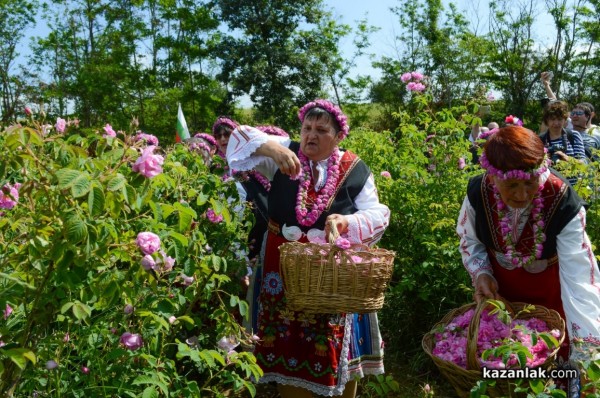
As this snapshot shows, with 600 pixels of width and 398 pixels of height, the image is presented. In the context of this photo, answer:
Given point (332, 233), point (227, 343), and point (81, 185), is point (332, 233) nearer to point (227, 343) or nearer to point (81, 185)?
point (227, 343)

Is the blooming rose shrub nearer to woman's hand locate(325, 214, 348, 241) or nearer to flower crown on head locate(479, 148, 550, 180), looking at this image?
woman's hand locate(325, 214, 348, 241)

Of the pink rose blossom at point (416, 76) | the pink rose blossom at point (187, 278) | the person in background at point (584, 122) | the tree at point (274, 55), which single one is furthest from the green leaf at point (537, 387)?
the tree at point (274, 55)

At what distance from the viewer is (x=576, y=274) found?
229 centimetres

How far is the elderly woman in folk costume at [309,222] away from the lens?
276 cm

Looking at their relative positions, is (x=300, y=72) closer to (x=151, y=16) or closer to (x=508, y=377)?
(x=151, y=16)

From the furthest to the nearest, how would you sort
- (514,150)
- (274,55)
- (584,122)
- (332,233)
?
(274,55) → (584,122) → (332,233) → (514,150)

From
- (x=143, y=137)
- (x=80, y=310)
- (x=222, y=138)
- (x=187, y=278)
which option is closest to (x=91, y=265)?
(x=80, y=310)

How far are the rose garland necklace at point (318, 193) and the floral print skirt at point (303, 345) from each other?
7.0 inches

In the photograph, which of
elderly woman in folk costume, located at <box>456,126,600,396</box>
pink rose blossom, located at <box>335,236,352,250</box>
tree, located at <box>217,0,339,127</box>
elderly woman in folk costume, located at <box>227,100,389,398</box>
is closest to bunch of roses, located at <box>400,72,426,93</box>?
elderly woman in folk costume, located at <box>227,100,389,398</box>

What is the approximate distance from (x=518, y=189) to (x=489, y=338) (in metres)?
0.54

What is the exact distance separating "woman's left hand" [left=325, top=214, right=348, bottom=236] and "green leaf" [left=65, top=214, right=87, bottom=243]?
1282 millimetres

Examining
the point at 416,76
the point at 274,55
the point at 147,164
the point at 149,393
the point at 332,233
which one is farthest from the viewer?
the point at 274,55

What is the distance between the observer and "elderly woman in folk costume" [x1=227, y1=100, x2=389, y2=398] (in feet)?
9.04

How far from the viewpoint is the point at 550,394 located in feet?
5.69
